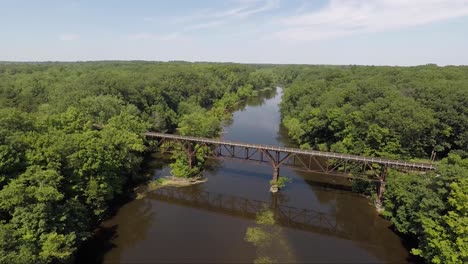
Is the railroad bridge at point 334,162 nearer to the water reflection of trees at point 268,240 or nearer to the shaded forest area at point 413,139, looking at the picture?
the shaded forest area at point 413,139

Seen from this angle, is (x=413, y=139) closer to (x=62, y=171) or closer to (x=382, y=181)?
(x=382, y=181)

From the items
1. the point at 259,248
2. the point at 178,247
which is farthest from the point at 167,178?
the point at 259,248

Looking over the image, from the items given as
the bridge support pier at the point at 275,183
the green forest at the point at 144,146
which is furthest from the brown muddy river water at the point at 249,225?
the green forest at the point at 144,146

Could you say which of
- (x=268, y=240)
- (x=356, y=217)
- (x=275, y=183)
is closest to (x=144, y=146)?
(x=275, y=183)

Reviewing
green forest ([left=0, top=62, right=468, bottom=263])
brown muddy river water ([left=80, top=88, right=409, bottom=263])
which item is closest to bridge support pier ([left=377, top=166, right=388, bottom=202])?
green forest ([left=0, top=62, right=468, bottom=263])

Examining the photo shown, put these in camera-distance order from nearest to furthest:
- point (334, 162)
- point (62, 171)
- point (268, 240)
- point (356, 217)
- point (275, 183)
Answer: point (62, 171) < point (268, 240) < point (356, 217) < point (275, 183) < point (334, 162)

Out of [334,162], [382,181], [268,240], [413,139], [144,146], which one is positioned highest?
[413,139]

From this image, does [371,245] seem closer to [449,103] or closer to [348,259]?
[348,259]

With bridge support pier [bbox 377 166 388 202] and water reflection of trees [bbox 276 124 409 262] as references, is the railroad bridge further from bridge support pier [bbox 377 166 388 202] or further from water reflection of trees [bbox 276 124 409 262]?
water reflection of trees [bbox 276 124 409 262]
